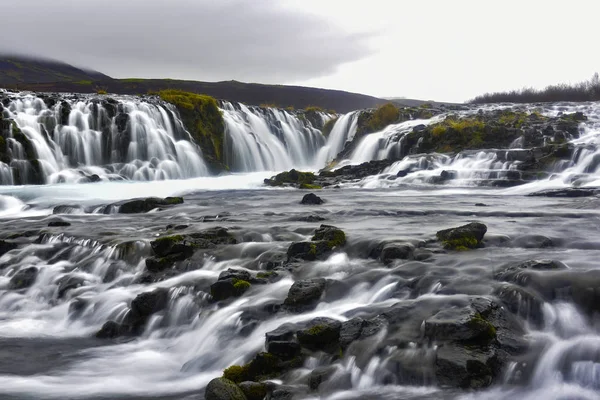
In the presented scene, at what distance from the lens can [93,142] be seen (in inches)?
1250

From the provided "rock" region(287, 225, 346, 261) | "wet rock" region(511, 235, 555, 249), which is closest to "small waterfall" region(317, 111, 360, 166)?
"rock" region(287, 225, 346, 261)

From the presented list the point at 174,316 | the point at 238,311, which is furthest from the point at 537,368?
the point at 174,316

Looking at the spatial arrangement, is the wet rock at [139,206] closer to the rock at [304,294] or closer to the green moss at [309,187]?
the green moss at [309,187]

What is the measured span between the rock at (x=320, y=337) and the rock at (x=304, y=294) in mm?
1349

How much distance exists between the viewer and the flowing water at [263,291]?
6298mm

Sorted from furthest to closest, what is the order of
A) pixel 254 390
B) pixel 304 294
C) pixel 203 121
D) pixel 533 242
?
pixel 203 121 < pixel 533 242 < pixel 304 294 < pixel 254 390

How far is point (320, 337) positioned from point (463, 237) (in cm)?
495

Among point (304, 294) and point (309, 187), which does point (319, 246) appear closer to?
point (304, 294)

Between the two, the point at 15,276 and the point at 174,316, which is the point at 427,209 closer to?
the point at 174,316

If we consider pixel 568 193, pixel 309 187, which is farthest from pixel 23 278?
pixel 568 193

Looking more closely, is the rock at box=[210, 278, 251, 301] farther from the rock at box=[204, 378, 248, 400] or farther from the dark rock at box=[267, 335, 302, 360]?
the rock at box=[204, 378, 248, 400]

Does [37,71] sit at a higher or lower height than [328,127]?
higher

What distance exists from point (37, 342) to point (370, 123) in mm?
38008

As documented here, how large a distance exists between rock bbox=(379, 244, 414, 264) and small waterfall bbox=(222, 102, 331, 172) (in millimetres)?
30118
